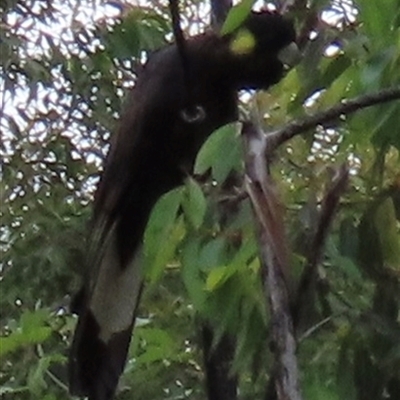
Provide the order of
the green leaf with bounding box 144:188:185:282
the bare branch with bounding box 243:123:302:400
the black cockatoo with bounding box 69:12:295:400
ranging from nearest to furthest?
the bare branch with bounding box 243:123:302:400 → the green leaf with bounding box 144:188:185:282 → the black cockatoo with bounding box 69:12:295:400

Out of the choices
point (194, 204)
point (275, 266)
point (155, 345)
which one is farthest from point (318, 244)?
point (155, 345)

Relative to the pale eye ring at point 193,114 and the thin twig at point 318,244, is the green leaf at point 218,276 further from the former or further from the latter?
the pale eye ring at point 193,114

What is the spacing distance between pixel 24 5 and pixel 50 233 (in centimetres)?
88

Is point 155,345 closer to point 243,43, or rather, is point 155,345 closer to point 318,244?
point 243,43

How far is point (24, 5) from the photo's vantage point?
338 centimetres

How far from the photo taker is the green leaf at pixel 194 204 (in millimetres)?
1172

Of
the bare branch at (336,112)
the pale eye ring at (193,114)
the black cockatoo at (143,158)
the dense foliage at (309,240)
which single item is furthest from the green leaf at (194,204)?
the pale eye ring at (193,114)

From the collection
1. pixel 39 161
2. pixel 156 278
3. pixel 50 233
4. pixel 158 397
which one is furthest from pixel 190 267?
pixel 39 161

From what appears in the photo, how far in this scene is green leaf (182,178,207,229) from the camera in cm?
117

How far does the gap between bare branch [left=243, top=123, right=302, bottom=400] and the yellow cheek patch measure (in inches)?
24.5

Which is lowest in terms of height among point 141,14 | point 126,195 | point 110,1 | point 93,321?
point 93,321

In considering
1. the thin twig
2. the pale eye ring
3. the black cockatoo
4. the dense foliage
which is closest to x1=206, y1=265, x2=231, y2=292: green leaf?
the dense foliage

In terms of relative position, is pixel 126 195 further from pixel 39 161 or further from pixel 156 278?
pixel 39 161

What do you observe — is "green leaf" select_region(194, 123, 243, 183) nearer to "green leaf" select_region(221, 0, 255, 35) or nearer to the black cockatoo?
"green leaf" select_region(221, 0, 255, 35)
